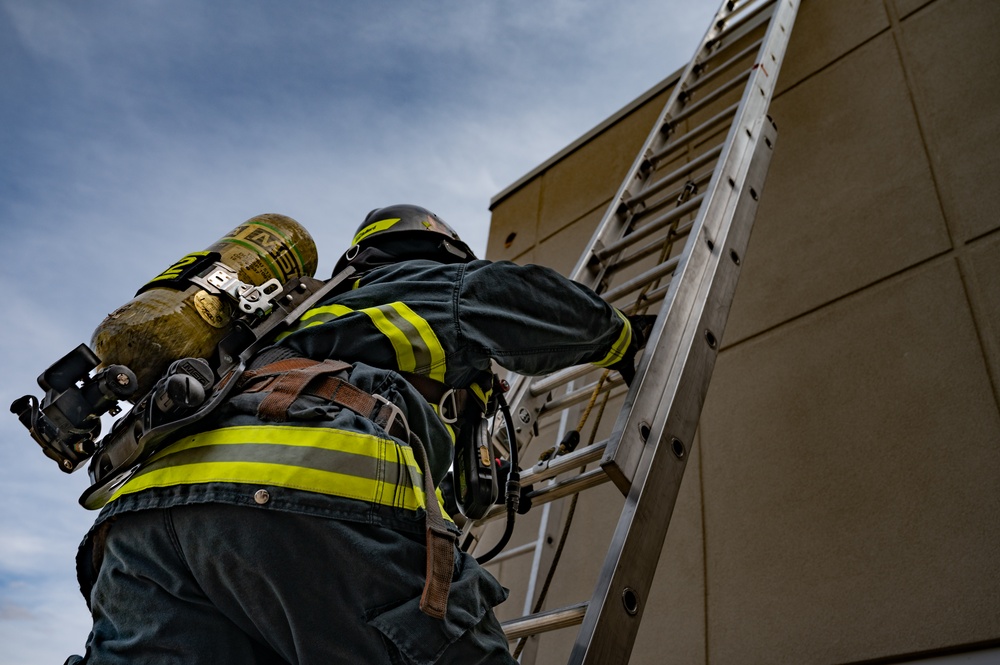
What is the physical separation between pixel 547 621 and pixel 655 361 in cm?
62

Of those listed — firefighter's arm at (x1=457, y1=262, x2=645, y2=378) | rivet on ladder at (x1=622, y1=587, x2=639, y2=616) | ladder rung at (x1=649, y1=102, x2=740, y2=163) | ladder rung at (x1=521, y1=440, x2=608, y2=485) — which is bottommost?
rivet on ladder at (x1=622, y1=587, x2=639, y2=616)

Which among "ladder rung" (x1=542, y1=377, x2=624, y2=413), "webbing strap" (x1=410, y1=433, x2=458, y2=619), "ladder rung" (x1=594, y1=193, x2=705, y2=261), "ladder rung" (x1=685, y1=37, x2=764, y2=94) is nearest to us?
"webbing strap" (x1=410, y1=433, x2=458, y2=619)

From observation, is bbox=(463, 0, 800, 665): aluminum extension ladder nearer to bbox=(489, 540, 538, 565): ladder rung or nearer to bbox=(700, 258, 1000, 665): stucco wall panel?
bbox=(489, 540, 538, 565): ladder rung

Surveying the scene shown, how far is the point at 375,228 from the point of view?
83.7 inches

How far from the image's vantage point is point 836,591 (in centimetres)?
220

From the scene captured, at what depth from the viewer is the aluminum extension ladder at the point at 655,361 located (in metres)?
1.56

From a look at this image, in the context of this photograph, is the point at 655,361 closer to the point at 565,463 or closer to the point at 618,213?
the point at 565,463

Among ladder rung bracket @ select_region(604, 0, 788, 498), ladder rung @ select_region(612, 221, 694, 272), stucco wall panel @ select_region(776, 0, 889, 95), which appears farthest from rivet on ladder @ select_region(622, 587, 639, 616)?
stucco wall panel @ select_region(776, 0, 889, 95)

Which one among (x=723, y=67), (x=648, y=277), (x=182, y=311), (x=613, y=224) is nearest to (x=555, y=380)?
(x=648, y=277)

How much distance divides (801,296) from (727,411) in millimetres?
474

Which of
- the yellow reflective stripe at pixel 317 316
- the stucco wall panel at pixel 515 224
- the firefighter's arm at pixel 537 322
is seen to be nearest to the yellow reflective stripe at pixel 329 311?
the yellow reflective stripe at pixel 317 316

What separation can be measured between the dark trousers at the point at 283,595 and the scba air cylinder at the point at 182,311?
300 millimetres

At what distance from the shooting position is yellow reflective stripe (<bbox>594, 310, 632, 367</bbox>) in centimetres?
202

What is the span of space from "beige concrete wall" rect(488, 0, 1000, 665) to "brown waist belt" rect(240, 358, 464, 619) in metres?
1.31
